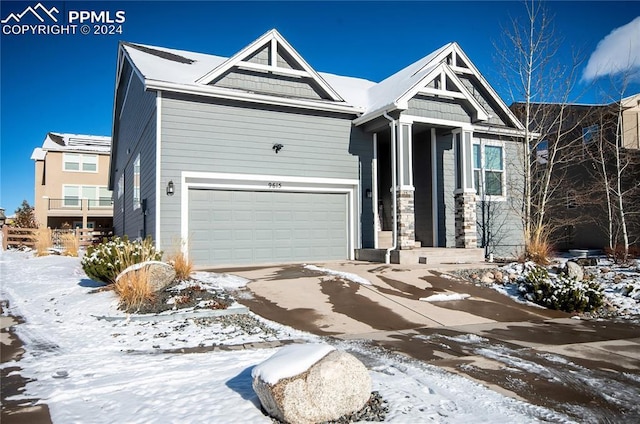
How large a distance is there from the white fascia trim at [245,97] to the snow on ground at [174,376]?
5.86m

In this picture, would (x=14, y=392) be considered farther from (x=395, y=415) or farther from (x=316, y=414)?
(x=395, y=415)

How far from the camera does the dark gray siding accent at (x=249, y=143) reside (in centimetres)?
1096

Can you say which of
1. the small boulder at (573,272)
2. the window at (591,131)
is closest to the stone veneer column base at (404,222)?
the small boulder at (573,272)

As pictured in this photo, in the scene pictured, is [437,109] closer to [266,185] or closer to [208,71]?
[266,185]

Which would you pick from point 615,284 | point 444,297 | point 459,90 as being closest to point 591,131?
point 459,90

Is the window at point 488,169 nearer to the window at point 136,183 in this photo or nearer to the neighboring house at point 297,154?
A: the neighboring house at point 297,154

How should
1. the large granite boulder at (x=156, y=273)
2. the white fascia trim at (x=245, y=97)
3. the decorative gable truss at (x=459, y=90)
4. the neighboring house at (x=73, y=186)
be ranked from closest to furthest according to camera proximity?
the large granite boulder at (x=156, y=273) → the white fascia trim at (x=245, y=97) → the decorative gable truss at (x=459, y=90) → the neighboring house at (x=73, y=186)

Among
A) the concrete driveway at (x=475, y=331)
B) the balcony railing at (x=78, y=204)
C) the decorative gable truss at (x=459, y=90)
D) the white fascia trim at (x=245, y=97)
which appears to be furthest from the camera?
the balcony railing at (x=78, y=204)

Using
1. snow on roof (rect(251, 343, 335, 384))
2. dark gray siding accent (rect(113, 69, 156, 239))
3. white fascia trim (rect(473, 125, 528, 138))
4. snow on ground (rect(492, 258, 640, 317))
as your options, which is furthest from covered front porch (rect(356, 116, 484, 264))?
snow on roof (rect(251, 343, 335, 384))

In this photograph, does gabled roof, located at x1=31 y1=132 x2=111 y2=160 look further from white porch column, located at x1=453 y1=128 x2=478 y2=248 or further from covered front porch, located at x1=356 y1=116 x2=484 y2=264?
white porch column, located at x1=453 y1=128 x2=478 y2=248

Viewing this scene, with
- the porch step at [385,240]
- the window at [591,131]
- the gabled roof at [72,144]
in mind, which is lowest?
the porch step at [385,240]

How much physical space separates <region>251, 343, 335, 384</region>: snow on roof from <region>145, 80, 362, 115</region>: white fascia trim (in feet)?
29.4

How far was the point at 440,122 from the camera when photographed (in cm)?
1225

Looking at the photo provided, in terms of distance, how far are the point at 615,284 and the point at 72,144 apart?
32.7 meters
